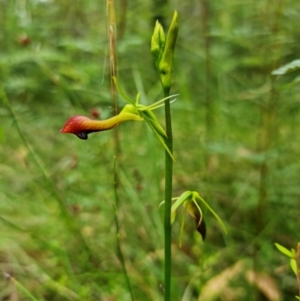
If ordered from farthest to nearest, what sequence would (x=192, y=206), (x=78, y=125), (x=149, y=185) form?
(x=149, y=185) < (x=192, y=206) < (x=78, y=125)

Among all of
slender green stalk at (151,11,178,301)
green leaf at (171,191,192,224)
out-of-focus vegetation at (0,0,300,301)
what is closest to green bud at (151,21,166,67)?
slender green stalk at (151,11,178,301)

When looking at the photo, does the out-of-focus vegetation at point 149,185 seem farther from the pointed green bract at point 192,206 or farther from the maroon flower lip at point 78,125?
the maroon flower lip at point 78,125

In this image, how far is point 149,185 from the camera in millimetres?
1416

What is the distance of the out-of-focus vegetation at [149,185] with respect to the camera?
1187 mm

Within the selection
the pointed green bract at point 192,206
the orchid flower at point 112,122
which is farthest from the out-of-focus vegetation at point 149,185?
the orchid flower at point 112,122

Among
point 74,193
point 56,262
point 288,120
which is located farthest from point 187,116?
point 56,262

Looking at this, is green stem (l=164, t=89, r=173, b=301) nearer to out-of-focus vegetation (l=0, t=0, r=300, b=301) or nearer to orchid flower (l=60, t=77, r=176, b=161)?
orchid flower (l=60, t=77, r=176, b=161)

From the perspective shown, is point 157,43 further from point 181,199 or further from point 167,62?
point 181,199

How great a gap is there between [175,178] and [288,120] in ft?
1.67

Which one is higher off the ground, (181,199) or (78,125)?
(78,125)

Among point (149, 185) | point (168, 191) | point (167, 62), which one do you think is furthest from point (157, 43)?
point (149, 185)

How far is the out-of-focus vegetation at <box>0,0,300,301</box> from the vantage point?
3.89 feet

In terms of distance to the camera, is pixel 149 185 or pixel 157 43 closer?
pixel 157 43

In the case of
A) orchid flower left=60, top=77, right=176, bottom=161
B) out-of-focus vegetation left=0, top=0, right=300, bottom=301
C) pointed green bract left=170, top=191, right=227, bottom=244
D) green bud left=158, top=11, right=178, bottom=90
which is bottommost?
out-of-focus vegetation left=0, top=0, right=300, bottom=301
